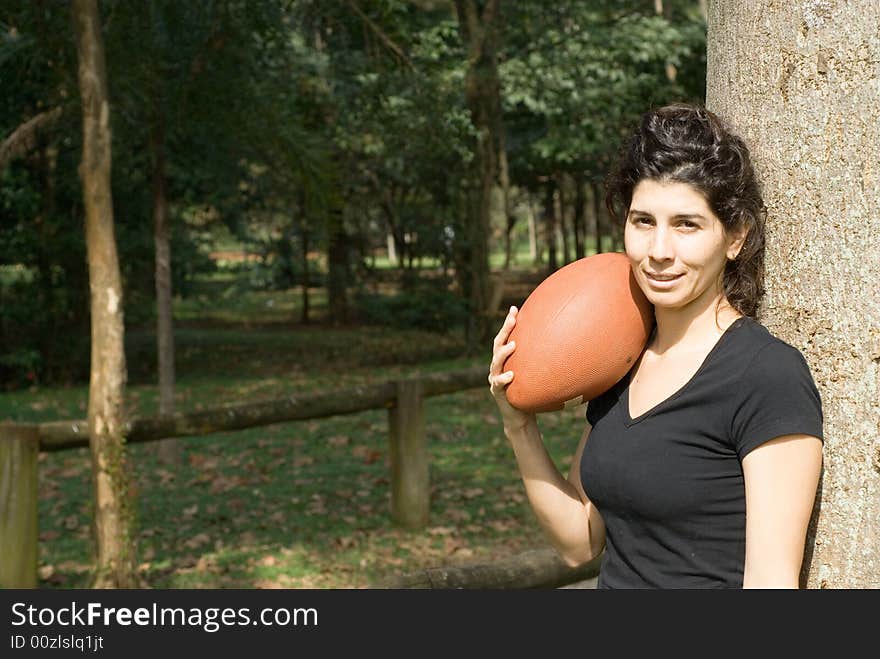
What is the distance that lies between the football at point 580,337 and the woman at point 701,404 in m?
0.05

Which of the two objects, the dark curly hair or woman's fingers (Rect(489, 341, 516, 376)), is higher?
the dark curly hair

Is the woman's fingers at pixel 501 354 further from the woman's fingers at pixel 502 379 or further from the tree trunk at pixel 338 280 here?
the tree trunk at pixel 338 280

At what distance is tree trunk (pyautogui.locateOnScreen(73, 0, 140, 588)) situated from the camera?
18.9 ft

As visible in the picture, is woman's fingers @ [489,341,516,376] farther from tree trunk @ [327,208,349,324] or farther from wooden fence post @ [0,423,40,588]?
tree trunk @ [327,208,349,324]

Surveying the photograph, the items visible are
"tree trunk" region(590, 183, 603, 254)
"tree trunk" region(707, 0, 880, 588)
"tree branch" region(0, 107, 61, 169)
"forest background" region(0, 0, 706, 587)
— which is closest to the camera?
"tree trunk" region(707, 0, 880, 588)

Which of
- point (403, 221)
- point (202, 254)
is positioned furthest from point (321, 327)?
point (202, 254)

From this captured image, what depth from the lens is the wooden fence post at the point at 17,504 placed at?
564cm

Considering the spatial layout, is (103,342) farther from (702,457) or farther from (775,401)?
(775,401)

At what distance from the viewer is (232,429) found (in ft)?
22.7

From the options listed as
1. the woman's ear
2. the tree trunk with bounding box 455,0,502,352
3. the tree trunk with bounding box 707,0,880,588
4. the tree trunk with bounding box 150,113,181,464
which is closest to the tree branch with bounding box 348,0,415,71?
the tree trunk with bounding box 150,113,181,464

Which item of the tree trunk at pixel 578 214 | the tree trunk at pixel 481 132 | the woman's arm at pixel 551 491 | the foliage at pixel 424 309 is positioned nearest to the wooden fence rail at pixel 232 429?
the woman's arm at pixel 551 491

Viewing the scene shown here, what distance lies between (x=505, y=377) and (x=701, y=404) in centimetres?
A: 44

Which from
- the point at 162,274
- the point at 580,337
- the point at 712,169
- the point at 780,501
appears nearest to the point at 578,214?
the point at 162,274

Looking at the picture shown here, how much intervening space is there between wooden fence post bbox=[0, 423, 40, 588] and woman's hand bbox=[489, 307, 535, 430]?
3957mm
